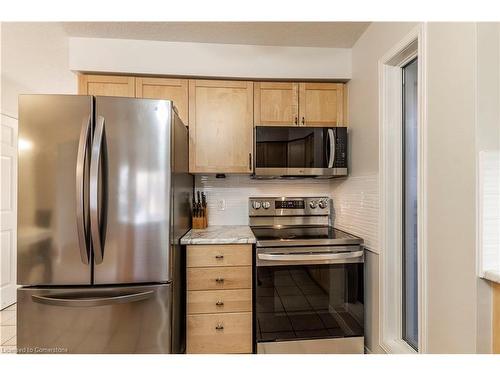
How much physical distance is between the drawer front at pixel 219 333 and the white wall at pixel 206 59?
1.86m

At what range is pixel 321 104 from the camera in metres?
2.31

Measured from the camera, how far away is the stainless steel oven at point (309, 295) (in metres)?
1.85

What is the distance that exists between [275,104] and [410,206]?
1.29m

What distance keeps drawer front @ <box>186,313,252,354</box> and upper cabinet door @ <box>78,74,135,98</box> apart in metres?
1.81

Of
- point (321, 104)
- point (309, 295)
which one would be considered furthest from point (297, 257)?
point (321, 104)

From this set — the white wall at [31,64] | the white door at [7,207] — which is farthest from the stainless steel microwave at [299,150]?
the white door at [7,207]

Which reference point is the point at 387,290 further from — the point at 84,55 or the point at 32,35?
the point at 32,35

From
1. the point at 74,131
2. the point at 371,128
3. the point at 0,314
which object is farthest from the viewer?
the point at 0,314

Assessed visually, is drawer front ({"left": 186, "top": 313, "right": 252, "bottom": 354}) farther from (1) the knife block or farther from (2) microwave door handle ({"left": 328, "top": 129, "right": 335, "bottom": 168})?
(2) microwave door handle ({"left": 328, "top": 129, "right": 335, "bottom": 168})

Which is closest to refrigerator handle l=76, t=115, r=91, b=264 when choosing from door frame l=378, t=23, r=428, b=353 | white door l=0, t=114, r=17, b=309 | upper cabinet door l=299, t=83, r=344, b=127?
upper cabinet door l=299, t=83, r=344, b=127

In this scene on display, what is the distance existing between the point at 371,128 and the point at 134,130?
1566mm

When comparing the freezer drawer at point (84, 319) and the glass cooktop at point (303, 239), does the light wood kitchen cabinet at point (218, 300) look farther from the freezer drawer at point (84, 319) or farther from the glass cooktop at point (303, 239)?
the freezer drawer at point (84, 319)

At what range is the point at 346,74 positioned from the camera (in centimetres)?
225

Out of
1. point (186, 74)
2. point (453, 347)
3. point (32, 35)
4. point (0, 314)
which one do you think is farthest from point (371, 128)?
point (0, 314)
